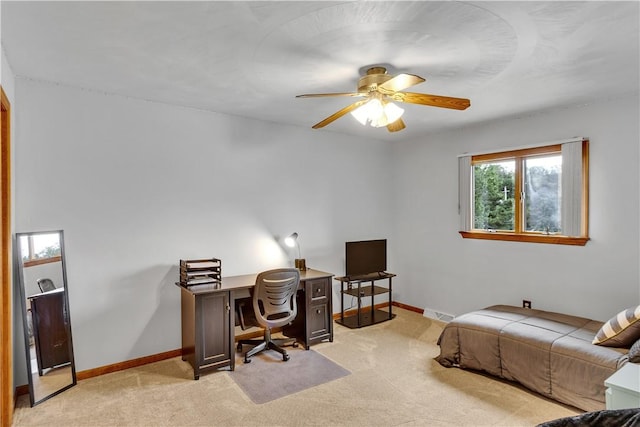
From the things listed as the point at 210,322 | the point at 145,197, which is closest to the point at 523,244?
the point at 210,322

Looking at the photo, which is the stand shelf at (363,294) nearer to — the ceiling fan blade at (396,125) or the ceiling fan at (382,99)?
the ceiling fan blade at (396,125)

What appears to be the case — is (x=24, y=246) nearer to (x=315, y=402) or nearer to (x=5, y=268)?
(x=5, y=268)

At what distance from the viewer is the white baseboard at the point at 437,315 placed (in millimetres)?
4719

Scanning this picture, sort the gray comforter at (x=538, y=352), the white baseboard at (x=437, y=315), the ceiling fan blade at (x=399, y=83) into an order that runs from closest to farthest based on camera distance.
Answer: the ceiling fan blade at (x=399, y=83)
the gray comforter at (x=538, y=352)
the white baseboard at (x=437, y=315)

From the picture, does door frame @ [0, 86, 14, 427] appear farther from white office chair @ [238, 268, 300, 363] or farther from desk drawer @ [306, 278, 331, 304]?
desk drawer @ [306, 278, 331, 304]

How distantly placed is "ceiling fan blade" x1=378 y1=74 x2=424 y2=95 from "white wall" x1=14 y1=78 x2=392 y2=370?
2062mm

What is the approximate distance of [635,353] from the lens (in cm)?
241

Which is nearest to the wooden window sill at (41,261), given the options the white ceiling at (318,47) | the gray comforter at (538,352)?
the white ceiling at (318,47)

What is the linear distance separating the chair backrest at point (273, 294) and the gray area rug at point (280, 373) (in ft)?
1.24

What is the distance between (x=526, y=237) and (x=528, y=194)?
48 cm

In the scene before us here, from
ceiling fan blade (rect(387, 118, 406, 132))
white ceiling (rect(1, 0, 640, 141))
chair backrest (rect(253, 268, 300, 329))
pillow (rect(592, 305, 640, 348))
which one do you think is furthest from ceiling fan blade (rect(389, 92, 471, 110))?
pillow (rect(592, 305, 640, 348))

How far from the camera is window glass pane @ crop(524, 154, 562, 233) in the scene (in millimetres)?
3789

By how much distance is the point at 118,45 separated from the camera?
2250 millimetres

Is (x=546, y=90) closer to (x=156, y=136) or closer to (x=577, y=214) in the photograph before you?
(x=577, y=214)
